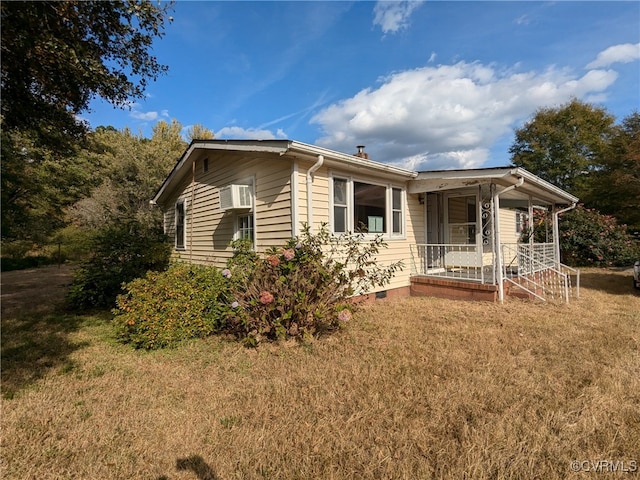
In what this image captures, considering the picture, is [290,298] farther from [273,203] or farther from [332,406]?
[273,203]

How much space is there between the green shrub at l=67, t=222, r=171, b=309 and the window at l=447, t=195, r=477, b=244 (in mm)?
8058

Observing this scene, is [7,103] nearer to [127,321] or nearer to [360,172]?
[127,321]

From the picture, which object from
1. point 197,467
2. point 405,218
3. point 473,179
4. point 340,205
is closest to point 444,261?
point 405,218

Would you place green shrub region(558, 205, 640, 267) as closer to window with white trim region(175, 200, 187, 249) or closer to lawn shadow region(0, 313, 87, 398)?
window with white trim region(175, 200, 187, 249)

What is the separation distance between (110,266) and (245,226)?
3.13 metres

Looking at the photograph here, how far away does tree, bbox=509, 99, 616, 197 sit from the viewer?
23734 millimetres

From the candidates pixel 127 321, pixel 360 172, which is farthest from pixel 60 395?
pixel 360 172

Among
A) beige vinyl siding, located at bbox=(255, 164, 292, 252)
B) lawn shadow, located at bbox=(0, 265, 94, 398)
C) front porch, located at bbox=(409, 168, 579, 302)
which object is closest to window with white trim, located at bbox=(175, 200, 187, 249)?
lawn shadow, located at bbox=(0, 265, 94, 398)

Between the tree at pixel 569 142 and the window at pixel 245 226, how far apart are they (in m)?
25.0

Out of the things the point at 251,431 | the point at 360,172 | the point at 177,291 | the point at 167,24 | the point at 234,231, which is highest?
the point at 167,24

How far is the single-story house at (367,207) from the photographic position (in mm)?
6102

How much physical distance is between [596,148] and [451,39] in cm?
2331

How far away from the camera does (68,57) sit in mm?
4254

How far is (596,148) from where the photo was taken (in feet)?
76.6
